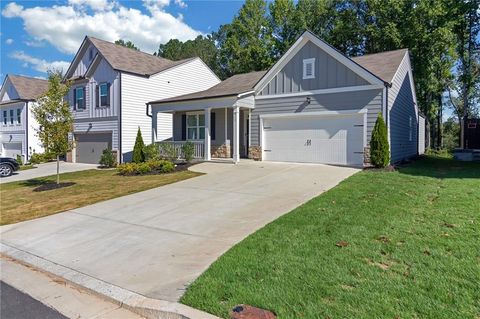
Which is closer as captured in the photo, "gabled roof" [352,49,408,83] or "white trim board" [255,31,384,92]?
"white trim board" [255,31,384,92]

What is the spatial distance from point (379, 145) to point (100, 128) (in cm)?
1726

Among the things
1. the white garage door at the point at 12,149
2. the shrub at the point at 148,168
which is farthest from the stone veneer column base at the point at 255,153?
the white garage door at the point at 12,149

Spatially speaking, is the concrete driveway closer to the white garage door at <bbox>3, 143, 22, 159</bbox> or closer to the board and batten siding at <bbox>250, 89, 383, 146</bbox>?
the board and batten siding at <bbox>250, 89, 383, 146</bbox>

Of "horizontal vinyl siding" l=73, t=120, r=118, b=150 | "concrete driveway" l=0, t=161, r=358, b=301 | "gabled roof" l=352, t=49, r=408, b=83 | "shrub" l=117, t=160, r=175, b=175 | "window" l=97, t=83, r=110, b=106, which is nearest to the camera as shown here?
"concrete driveway" l=0, t=161, r=358, b=301

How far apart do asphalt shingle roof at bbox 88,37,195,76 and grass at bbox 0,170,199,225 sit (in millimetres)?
9760

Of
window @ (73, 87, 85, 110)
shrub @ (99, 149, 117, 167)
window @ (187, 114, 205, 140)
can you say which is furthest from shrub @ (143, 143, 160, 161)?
window @ (73, 87, 85, 110)

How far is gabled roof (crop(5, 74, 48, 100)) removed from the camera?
3039 cm

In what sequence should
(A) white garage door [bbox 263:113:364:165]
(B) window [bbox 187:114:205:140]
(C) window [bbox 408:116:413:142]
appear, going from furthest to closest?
(B) window [bbox 187:114:205:140] → (C) window [bbox 408:116:413:142] → (A) white garage door [bbox 263:113:364:165]

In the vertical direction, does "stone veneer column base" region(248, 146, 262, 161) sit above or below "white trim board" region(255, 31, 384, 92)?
below

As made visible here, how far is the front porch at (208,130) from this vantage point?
56.4ft

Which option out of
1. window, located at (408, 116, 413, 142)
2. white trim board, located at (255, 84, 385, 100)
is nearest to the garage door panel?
white trim board, located at (255, 84, 385, 100)

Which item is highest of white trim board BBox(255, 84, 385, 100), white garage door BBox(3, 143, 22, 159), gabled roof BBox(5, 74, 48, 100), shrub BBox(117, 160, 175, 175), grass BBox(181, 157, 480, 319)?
gabled roof BBox(5, 74, 48, 100)

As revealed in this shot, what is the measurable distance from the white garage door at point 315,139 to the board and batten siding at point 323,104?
0.34m

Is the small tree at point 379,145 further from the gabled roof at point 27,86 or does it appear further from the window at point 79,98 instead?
the gabled roof at point 27,86
